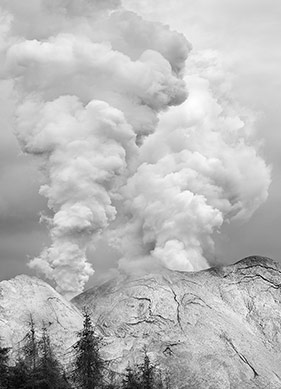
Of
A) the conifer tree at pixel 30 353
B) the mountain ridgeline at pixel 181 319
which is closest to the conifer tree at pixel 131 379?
the mountain ridgeline at pixel 181 319

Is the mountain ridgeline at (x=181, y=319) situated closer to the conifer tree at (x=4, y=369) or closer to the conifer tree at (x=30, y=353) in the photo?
the conifer tree at (x=30, y=353)

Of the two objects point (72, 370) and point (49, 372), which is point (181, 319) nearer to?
point (72, 370)

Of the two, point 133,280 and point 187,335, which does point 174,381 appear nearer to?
point 187,335

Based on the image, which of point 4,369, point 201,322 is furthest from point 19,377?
point 201,322

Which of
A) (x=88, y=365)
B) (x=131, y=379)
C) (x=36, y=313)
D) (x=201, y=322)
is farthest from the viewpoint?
(x=201, y=322)

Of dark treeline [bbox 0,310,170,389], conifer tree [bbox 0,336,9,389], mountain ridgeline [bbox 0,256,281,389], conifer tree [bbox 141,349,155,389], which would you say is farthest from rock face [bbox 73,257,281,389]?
conifer tree [bbox 0,336,9,389]

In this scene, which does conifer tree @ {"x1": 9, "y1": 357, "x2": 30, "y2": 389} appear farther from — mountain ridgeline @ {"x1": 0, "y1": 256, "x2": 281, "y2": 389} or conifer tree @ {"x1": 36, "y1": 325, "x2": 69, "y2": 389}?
mountain ridgeline @ {"x1": 0, "y1": 256, "x2": 281, "y2": 389}

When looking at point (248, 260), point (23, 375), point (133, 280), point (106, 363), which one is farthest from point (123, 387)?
point (248, 260)
